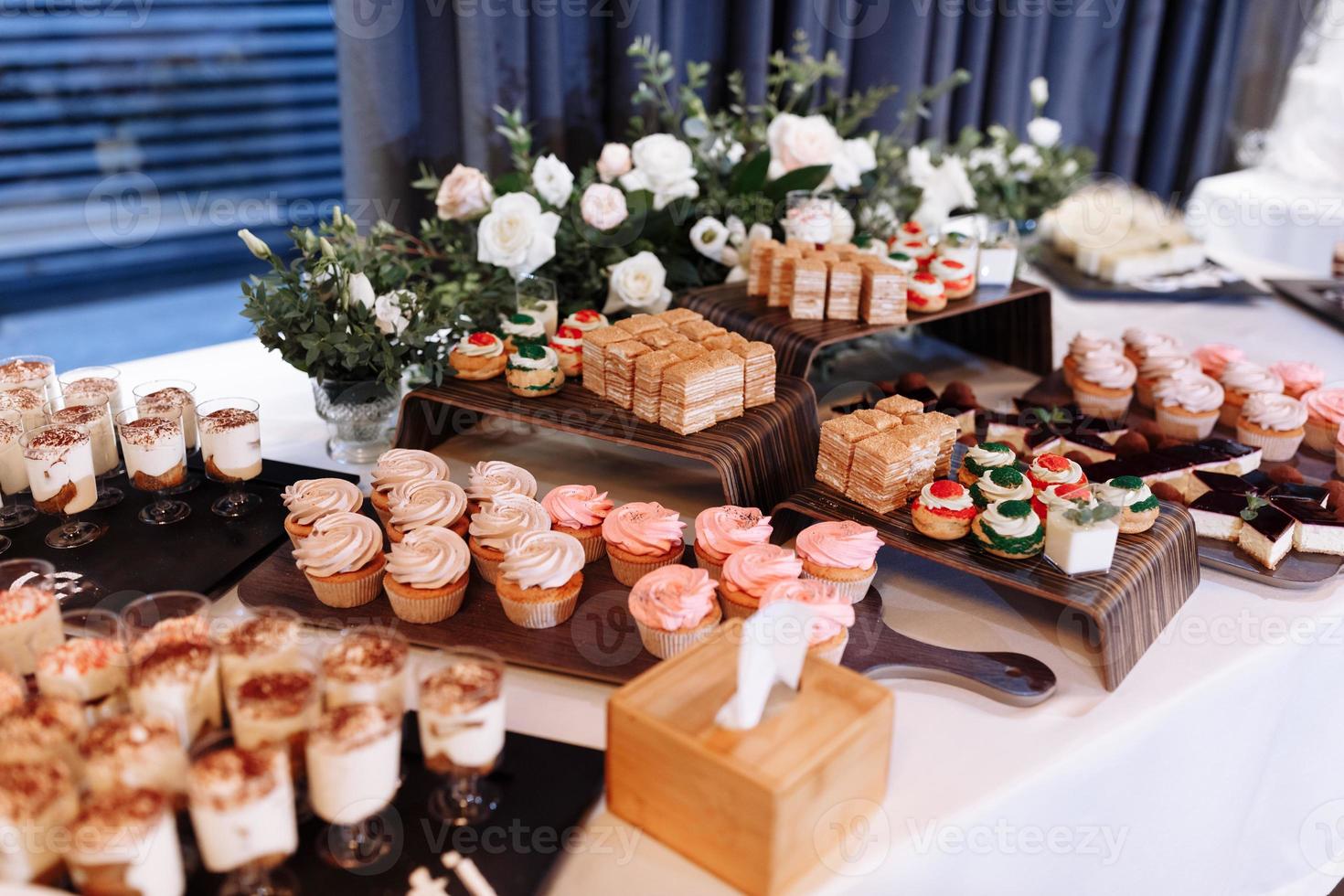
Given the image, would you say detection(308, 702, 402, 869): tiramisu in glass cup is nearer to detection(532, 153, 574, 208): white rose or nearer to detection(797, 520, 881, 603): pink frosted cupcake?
detection(797, 520, 881, 603): pink frosted cupcake

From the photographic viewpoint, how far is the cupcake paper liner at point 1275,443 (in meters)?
2.03

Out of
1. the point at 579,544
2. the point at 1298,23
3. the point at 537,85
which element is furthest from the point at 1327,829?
the point at 1298,23

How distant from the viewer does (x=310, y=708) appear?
108cm

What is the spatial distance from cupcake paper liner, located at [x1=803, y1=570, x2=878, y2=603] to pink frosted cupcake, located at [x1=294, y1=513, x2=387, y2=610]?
599 millimetres

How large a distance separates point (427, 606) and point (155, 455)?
0.51 meters

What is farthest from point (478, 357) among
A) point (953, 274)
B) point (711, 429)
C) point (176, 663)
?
point (953, 274)

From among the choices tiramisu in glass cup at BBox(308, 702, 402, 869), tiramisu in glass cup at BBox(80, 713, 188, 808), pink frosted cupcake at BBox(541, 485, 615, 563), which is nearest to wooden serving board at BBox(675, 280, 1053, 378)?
pink frosted cupcake at BBox(541, 485, 615, 563)

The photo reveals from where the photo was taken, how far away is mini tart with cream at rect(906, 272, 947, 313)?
6.98 ft

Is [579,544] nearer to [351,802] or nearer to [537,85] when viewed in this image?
[351,802]

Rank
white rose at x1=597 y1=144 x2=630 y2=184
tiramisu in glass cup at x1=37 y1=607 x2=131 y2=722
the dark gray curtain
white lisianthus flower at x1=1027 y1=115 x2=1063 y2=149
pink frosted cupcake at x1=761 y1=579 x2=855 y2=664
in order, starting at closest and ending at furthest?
1. tiramisu in glass cup at x1=37 y1=607 x2=131 y2=722
2. pink frosted cupcake at x1=761 y1=579 x2=855 y2=664
3. white rose at x1=597 y1=144 x2=630 y2=184
4. the dark gray curtain
5. white lisianthus flower at x1=1027 y1=115 x2=1063 y2=149

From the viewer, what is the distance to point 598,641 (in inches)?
57.8

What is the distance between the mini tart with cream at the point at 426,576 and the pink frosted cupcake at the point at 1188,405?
139cm

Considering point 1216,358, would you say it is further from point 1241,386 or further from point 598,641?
point 598,641

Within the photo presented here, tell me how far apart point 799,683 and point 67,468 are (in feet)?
3.63
